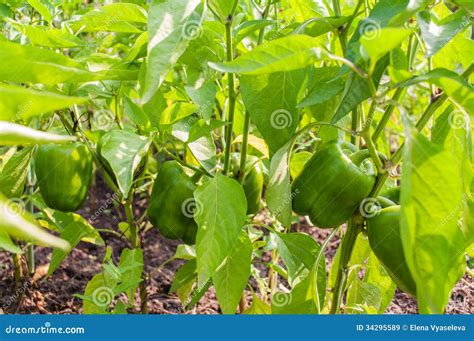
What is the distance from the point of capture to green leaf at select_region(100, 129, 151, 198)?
0.98 m

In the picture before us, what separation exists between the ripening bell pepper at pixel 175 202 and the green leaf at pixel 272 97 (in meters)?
0.27

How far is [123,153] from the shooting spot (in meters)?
1.03

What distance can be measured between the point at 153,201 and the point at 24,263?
0.68m

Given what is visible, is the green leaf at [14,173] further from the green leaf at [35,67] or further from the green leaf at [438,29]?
the green leaf at [438,29]

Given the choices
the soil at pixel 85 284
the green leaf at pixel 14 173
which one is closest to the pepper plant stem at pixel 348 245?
the soil at pixel 85 284

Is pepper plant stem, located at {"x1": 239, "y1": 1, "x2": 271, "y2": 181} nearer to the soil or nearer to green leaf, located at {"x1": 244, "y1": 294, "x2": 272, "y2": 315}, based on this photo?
green leaf, located at {"x1": 244, "y1": 294, "x2": 272, "y2": 315}

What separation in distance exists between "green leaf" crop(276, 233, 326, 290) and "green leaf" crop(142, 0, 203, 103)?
461 mm

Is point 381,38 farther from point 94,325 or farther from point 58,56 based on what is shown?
point 94,325

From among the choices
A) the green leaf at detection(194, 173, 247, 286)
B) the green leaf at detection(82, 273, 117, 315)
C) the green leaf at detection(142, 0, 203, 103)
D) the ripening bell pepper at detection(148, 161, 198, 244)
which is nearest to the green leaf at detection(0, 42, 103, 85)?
the green leaf at detection(142, 0, 203, 103)

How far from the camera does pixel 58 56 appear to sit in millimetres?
864

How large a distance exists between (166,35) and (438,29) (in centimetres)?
39

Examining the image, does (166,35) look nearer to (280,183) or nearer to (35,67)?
(35,67)

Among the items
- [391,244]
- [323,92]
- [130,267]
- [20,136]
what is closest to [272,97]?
[323,92]

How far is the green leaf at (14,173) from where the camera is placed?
4.37 feet
